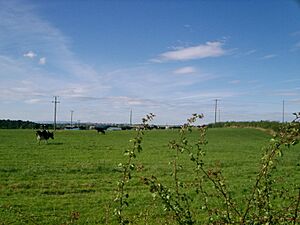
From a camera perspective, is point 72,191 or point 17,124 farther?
point 17,124

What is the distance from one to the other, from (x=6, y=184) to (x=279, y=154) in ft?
38.0

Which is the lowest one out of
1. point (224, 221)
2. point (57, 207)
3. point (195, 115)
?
point (57, 207)

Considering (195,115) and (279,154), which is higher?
(195,115)

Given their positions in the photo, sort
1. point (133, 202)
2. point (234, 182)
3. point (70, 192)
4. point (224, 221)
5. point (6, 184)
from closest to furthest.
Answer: point (224, 221), point (133, 202), point (70, 192), point (6, 184), point (234, 182)

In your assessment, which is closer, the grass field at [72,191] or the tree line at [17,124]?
the grass field at [72,191]

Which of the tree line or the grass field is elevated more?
the tree line

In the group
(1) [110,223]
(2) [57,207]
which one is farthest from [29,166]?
(1) [110,223]

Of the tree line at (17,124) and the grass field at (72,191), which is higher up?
the tree line at (17,124)

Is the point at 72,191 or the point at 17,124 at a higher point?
the point at 17,124

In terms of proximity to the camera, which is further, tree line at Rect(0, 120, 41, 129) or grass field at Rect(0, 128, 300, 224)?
tree line at Rect(0, 120, 41, 129)

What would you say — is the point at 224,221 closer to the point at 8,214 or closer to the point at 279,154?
the point at 279,154

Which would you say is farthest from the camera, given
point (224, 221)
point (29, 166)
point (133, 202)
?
point (29, 166)

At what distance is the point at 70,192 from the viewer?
12.4 meters

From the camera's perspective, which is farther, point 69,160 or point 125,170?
point 69,160
